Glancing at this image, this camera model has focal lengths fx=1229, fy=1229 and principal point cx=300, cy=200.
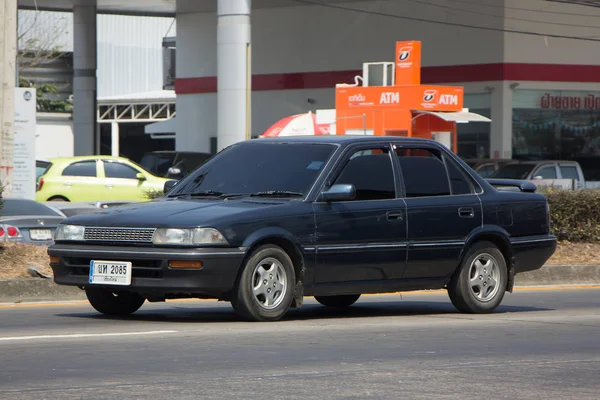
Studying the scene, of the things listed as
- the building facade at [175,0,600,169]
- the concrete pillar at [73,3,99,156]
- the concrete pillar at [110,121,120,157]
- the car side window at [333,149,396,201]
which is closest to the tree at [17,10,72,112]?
the concrete pillar at [110,121,120,157]

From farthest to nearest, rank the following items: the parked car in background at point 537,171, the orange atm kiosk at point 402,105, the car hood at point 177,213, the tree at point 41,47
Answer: the tree at point 41,47 → the parked car in background at point 537,171 → the orange atm kiosk at point 402,105 → the car hood at point 177,213

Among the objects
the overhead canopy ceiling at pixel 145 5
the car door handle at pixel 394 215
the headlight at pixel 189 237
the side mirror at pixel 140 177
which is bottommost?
the headlight at pixel 189 237

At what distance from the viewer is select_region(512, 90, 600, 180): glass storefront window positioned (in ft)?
125

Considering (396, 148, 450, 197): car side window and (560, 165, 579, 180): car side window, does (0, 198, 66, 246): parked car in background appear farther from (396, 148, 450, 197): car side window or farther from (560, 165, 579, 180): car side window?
(560, 165, 579, 180): car side window

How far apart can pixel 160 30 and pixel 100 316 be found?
56570mm

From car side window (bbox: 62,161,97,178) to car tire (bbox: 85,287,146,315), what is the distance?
18412 mm

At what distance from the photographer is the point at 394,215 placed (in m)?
10.6

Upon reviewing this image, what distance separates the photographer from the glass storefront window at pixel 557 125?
38.2 meters

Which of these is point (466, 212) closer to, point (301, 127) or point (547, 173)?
point (301, 127)

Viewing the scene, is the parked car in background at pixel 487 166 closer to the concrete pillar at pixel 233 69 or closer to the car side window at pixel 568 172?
the car side window at pixel 568 172

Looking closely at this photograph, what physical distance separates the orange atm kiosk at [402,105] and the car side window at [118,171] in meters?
4.98

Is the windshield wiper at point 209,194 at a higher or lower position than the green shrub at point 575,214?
higher

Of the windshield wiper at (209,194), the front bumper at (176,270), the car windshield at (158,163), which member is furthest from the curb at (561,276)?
the car windshield at (158,163)

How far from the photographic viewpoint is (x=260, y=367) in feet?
24.5
